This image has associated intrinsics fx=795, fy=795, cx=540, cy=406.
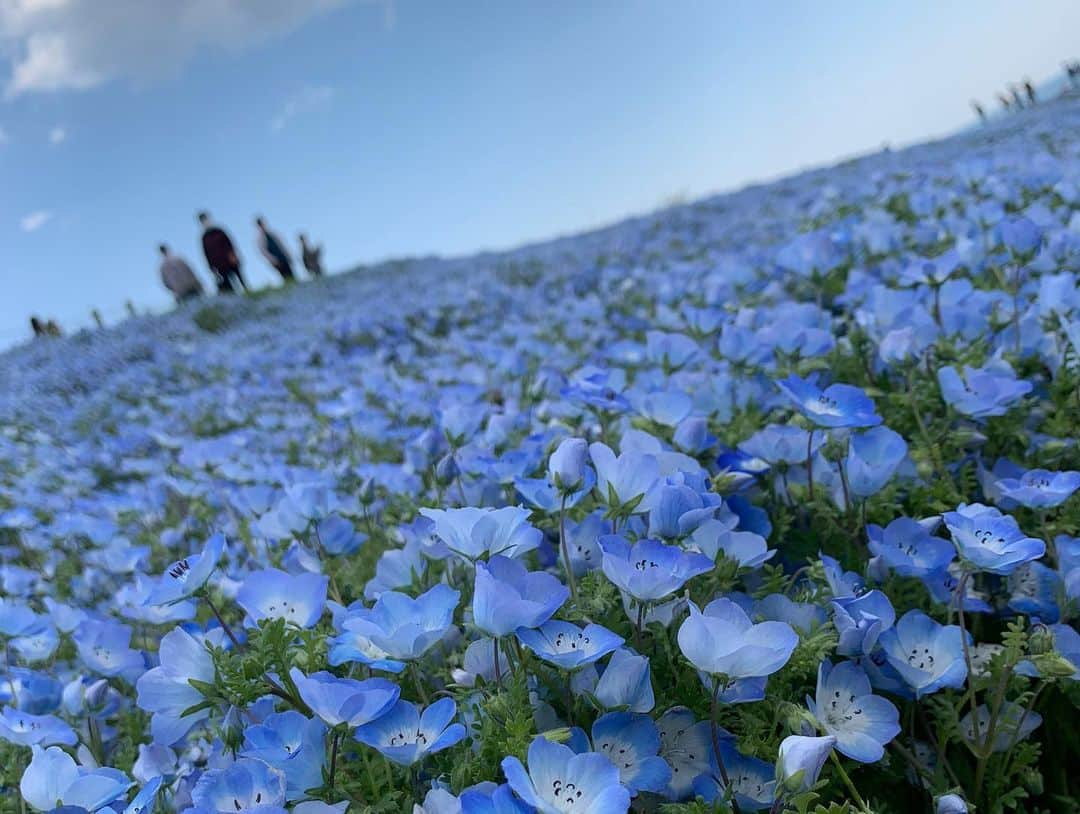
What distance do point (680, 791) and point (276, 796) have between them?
0.50 metres

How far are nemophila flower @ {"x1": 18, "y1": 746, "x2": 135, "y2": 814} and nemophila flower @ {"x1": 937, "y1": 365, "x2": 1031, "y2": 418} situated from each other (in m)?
1.53

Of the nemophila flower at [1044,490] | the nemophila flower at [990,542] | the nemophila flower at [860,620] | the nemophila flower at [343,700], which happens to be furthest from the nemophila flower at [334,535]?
the nemophila flower at [1044,490]

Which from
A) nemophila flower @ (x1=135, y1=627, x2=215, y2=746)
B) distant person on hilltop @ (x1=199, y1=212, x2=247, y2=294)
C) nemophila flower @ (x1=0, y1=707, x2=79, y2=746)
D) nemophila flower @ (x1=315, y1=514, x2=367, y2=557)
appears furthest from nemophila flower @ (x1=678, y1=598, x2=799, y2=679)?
distant person on hilltop @ (x1=199, y1=212, x2=247, y2=294)

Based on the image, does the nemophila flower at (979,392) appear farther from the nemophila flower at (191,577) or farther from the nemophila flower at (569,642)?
the nemophila flower at (191,577)

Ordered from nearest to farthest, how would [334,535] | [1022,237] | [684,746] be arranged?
1. [684,746]
2. [334,535]
3. [1022,237]

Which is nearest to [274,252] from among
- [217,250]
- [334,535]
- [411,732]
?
[217,250]

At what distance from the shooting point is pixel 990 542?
1.16m

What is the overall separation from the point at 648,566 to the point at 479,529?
24 cm

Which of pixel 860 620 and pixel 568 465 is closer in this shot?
pixel 860 620

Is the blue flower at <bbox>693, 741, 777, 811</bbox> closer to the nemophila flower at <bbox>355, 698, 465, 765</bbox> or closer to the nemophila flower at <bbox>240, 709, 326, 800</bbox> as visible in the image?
the nemophila flower at <bbox>355, 698, 465, 765</bbox>

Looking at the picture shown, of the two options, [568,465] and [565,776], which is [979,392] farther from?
[565,776]

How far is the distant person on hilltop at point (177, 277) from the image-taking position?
16.4 metres

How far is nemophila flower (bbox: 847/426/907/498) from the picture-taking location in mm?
1340

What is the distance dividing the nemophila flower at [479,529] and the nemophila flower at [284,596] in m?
0.30
